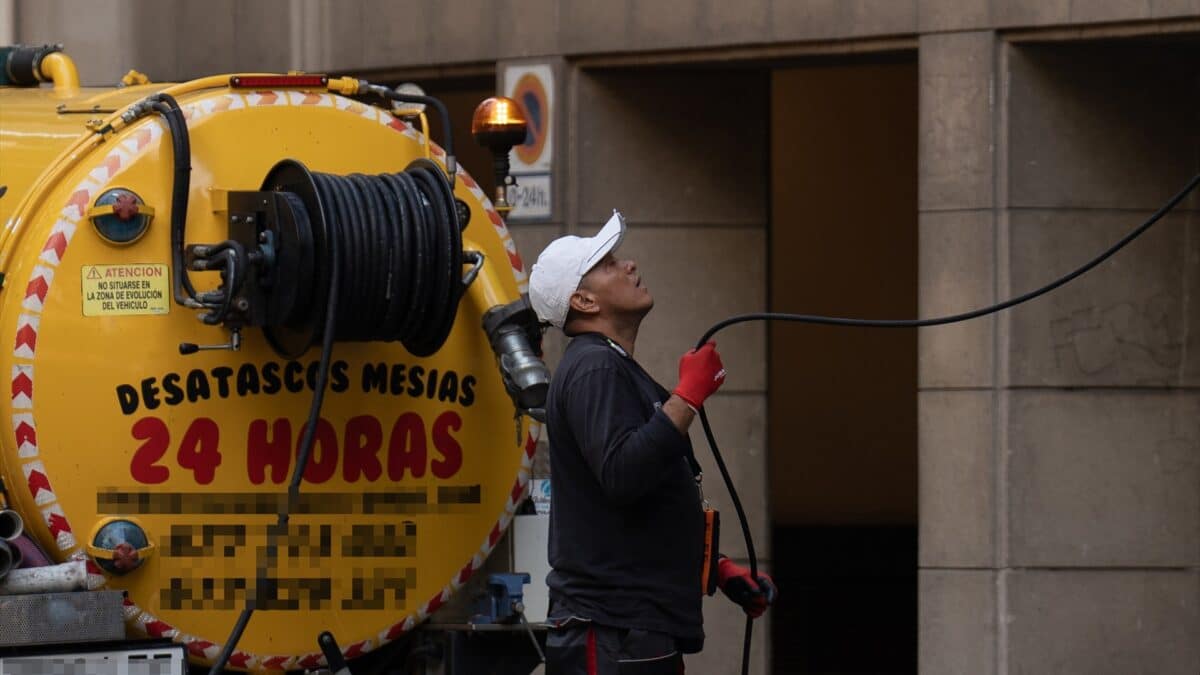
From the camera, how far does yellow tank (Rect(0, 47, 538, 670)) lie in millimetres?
4898

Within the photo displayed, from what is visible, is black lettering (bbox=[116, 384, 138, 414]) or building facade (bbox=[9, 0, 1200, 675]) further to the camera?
building facade (bbox=[9, 0, 1200, 675])

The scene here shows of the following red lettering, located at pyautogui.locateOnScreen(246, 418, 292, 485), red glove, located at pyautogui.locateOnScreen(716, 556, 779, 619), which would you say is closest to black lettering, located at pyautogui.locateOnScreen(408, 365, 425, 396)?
red lettering, located at pyautogui.locateOnScreen(246, 418, 292, 485)

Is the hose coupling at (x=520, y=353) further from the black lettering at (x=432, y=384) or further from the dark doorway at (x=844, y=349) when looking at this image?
the dark doorway at (x=844, y=349)

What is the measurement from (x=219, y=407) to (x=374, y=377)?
462 mm

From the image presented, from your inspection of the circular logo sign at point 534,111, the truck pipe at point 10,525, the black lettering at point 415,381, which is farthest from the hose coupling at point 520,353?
the circular logo sign at point 534,111

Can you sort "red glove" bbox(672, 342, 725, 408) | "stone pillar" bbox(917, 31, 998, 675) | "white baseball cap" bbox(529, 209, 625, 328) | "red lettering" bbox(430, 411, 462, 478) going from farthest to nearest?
"stone pillar" bbox(917, 31, 998, 675), "red lettering" bbox(430, 411, 462, 478), "white baseball cap" bbox(529, 209, 625, 328), "red glove" bbox(672, 342, 725, 408)

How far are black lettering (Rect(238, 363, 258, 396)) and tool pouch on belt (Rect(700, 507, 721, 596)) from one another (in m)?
1.18

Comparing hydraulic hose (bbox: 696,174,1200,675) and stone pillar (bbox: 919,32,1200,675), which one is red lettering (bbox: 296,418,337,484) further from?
stone pillar (bbox: 919,32,1200,675)

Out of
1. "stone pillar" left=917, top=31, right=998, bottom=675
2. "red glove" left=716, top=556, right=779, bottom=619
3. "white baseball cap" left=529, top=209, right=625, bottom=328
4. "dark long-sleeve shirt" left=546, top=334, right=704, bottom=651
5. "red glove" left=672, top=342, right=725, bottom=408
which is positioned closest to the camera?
"red glove" left=672, top=342, right=725, bottom=408

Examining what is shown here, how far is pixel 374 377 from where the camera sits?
5.43m

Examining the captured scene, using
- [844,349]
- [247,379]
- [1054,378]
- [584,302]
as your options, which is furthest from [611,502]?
[844,349]

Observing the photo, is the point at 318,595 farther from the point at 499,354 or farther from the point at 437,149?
the point at 437,149

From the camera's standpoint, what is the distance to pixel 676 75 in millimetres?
9438

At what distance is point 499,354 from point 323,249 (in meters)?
0.74
